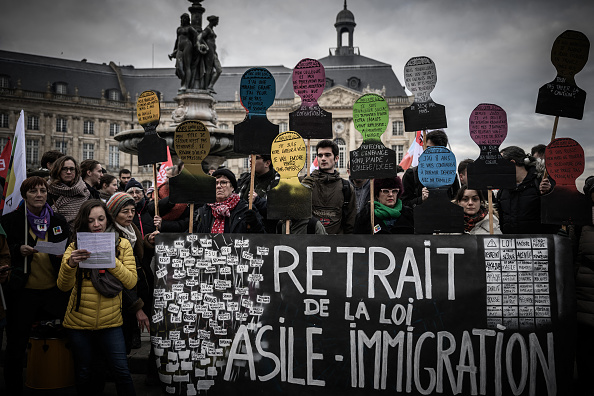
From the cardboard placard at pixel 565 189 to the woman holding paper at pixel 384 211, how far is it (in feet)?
3.54

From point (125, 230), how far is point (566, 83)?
10.3 feet

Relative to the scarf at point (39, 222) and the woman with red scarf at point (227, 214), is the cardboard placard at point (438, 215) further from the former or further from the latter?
the scarf at point (39, 222)

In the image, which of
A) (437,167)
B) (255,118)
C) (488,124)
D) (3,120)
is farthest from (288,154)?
(3,120)

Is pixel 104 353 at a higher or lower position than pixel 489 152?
lower

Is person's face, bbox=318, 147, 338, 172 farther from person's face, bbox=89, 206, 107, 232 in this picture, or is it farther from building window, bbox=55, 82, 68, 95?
building window, bbox=55, 82, 68, 95

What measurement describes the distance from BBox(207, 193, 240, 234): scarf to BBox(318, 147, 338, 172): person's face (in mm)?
822

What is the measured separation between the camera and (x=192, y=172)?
10.9 ft

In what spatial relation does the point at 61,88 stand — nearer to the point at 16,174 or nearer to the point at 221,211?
the point at 16,174

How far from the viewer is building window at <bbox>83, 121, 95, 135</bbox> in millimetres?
49562

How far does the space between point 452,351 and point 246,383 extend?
124 cm

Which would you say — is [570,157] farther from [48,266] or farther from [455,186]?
[48,266]

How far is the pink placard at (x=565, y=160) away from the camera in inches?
121

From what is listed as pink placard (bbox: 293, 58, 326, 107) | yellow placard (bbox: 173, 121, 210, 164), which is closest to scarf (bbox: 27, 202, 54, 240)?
yellow placard (bbox: 173, 121, 210, 164)

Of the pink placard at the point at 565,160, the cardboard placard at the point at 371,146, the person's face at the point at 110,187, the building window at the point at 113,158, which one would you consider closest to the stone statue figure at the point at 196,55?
the person's face at the point at 110,187
